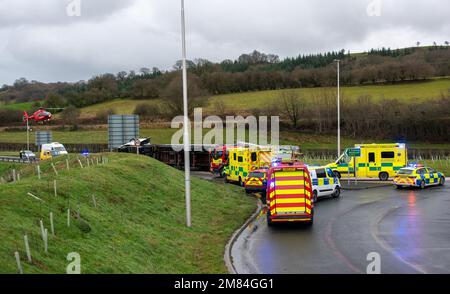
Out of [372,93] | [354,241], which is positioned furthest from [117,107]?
[354,241]

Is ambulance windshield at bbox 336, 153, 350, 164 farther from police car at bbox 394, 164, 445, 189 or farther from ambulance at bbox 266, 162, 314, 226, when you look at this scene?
ambulance at bbox 266, 162, 314, 226

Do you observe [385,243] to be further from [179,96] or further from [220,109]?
[220,109]

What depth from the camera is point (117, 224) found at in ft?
53.1

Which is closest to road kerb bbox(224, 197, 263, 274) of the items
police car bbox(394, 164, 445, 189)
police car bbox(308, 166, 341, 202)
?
police car bbox(308, 166, 341, 202)

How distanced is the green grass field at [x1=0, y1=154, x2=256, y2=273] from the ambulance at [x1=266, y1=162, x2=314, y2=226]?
1.73 metres

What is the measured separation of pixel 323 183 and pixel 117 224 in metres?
14.7

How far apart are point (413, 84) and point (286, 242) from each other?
3520 inches

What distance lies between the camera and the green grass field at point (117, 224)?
1212 cm

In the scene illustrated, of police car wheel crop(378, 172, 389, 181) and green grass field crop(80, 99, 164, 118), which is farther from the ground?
green grass field crop(80, 99, 164, 118)

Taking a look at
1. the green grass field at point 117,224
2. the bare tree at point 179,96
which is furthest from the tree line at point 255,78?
the green grass field at point 117,224

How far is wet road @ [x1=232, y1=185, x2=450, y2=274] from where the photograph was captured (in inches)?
540

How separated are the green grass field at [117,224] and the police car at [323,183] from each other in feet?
14.7

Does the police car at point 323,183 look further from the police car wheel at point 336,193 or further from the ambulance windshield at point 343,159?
the ambulance windshield at point 343,159
